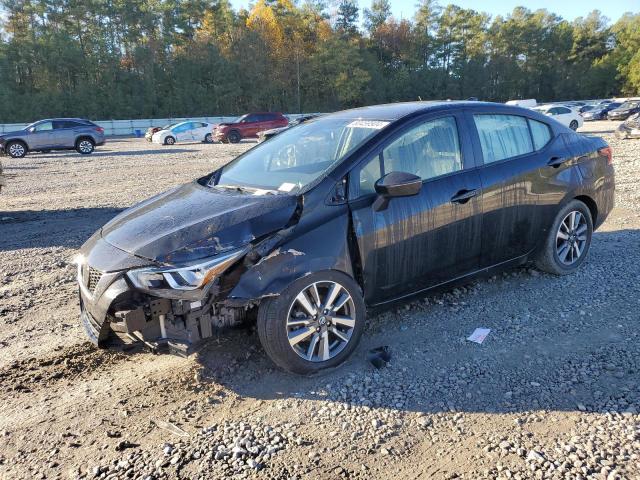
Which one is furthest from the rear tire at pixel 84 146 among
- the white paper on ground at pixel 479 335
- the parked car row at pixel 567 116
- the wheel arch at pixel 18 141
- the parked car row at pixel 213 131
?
the parked car row at pixel 567 116

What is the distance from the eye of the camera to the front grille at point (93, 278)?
3.25m

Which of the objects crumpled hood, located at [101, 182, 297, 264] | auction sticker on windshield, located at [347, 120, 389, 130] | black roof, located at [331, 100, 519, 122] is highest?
black roof, located at [331, 100, 519, 122]

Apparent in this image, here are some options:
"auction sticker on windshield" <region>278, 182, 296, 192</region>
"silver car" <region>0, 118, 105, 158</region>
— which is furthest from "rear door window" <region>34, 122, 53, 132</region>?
"auction sticker on windshield" <region>278, 182, 296, 192</region>

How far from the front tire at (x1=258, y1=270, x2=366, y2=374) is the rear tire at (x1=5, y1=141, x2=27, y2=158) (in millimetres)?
22585

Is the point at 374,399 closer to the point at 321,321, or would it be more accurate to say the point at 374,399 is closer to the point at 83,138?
the point at 321,321

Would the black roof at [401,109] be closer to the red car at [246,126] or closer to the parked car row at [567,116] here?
the red car at [246,126]

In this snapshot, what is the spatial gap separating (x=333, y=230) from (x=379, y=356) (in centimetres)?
98

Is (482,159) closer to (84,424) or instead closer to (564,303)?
(564,303)

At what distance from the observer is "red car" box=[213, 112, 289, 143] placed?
28.6m

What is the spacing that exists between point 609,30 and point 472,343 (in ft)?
325

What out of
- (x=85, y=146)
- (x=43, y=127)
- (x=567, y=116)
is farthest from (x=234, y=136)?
(x=567, y=116)

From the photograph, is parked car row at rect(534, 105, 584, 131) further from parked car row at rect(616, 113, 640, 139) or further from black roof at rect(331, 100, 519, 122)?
black roof at rect(331, 100, 519, 122)

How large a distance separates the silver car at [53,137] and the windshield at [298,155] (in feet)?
68.3

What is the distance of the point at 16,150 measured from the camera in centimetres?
2148
